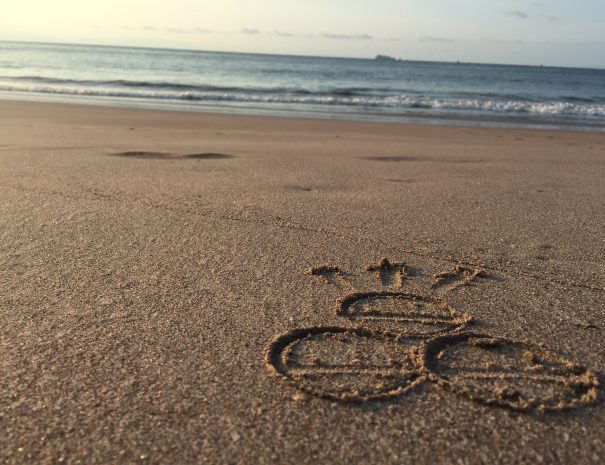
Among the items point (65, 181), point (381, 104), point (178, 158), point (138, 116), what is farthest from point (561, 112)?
point (65, 181)

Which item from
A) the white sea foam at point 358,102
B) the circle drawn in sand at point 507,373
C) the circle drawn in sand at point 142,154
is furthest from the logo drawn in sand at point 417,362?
the white sea foam at point 358,102

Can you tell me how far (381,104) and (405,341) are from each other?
15.8 metres

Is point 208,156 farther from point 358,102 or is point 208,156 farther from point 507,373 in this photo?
point 358,102

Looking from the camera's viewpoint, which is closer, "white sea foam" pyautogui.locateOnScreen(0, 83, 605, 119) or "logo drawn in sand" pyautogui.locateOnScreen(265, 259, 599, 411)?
"logo drawn in sand" pyautogui.locateOnScreen(265, 259, 599, 411)

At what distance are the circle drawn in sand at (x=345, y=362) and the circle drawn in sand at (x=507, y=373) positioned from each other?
9 cm

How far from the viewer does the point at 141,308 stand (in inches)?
72.3

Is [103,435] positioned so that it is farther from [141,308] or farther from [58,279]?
[58,279]

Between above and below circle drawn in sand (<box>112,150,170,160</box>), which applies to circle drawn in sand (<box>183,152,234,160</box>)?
above

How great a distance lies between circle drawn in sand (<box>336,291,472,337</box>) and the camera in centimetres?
178

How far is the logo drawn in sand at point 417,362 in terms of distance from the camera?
4.65ft

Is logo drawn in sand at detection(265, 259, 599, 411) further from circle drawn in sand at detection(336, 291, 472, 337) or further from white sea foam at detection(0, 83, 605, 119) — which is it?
white sea foam at detection(0, 83, 605, 119)

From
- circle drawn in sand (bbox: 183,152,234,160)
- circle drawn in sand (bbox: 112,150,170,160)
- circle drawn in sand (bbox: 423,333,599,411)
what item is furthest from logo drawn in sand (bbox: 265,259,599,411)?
circle drawn in sand (bbox: 112,150,170,160)

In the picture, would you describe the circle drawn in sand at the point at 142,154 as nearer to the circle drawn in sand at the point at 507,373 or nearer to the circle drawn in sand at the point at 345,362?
the circle drawn in sand at the point at 345,362

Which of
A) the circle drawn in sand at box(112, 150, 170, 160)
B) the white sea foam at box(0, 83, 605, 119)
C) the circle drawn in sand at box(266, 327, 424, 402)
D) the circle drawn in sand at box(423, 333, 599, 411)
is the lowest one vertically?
the circle drawn in sand at box(266, 327, 424, 402)
